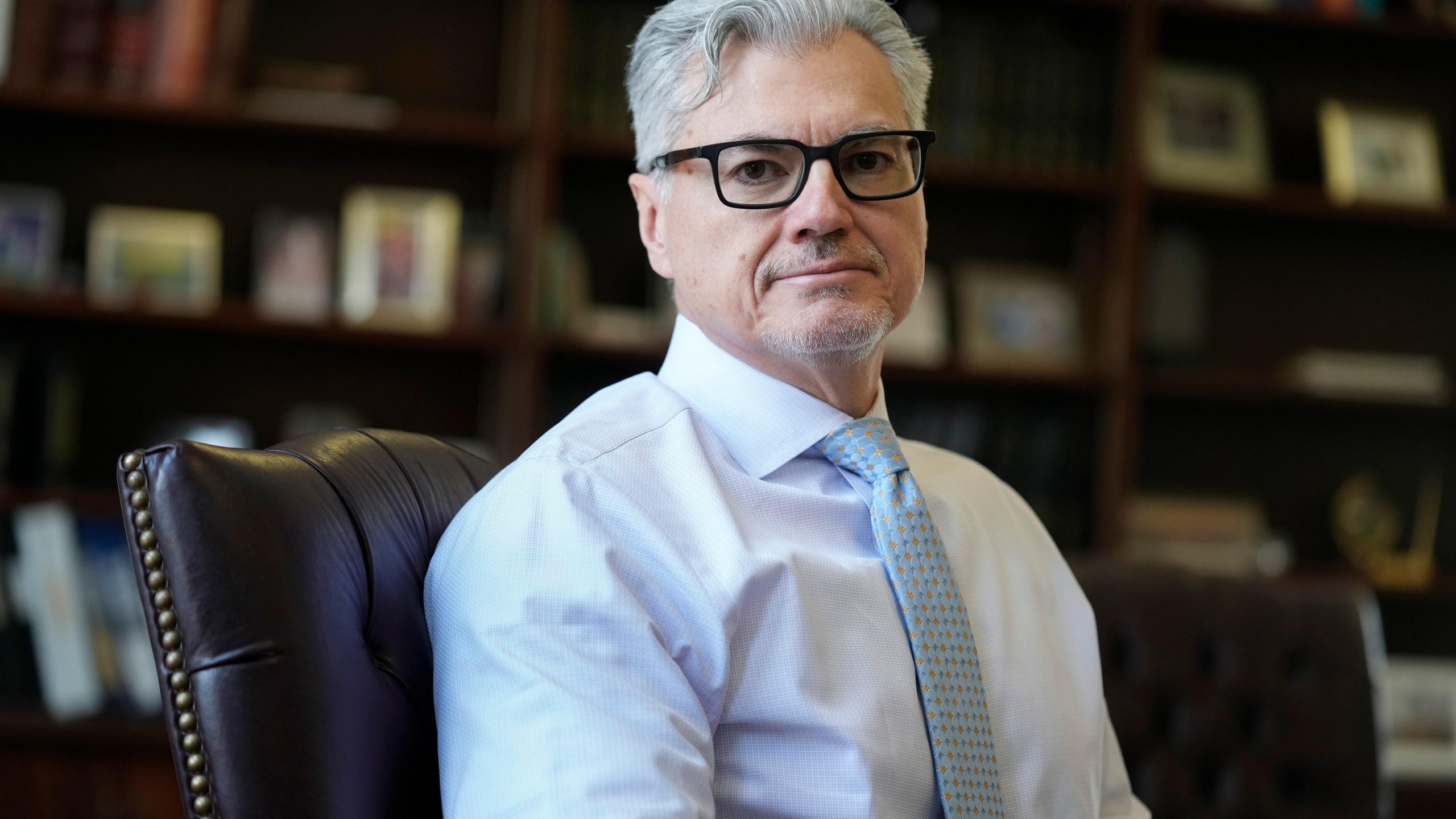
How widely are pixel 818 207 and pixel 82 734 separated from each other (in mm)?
2016

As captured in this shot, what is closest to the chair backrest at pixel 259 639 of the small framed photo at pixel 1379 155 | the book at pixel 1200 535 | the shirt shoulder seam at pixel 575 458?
the shirt shoulder seam at pixel 575 458

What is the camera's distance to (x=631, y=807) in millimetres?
927

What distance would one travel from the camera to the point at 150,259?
8.96 feet

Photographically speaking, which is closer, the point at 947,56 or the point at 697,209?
the point at 697,209

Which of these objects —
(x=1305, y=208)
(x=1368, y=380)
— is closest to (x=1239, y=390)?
(x=1368, y=380)

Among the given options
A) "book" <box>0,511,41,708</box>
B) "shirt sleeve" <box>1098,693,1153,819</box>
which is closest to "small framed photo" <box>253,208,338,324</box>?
"book" <box>0,511,41,708</box>

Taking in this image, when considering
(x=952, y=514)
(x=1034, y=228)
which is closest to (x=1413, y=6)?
(x=1034, y=228)

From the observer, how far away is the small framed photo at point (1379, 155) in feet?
10.6

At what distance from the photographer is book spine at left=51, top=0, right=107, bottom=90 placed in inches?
103

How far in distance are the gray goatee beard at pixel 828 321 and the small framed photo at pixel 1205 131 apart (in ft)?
6.86

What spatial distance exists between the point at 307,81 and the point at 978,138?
1.48 m

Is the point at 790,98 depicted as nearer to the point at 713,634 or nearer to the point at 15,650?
the point at 713,634

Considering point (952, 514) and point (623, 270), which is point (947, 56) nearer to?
point (623, 270)

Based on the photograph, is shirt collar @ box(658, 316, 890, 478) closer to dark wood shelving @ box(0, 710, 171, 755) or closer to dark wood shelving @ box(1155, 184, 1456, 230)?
dark wood shelving @ box(0, 710, 171, 755)
